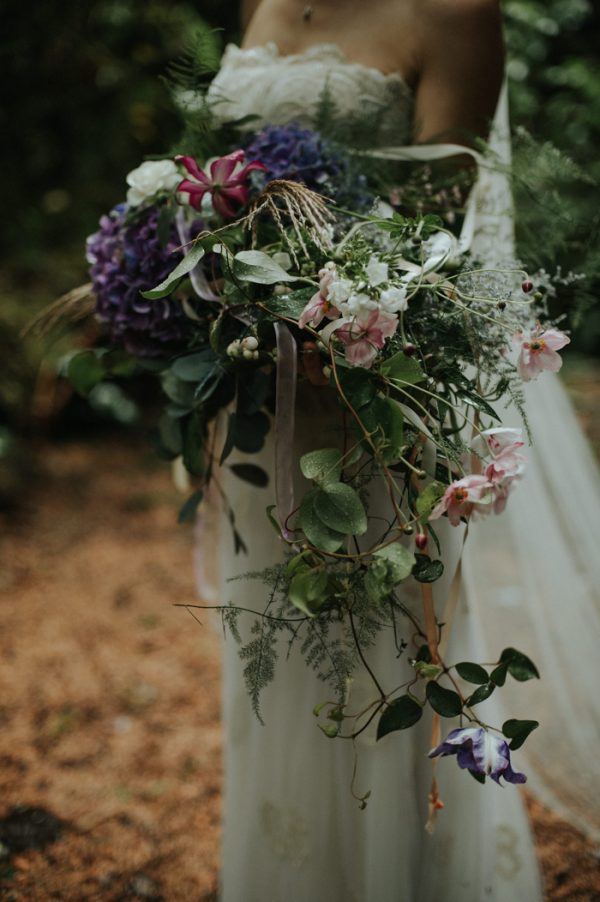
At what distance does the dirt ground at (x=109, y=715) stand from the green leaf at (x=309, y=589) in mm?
1192

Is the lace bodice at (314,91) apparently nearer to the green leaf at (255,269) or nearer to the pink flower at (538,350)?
the green leaf at (255,269)

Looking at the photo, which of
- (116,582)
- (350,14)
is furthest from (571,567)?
(116,582)

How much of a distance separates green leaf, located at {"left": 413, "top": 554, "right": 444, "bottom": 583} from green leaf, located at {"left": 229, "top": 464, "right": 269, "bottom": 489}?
1.48ft

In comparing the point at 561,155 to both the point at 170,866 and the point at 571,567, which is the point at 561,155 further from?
the point at 170,866

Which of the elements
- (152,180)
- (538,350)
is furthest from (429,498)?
(152,180)

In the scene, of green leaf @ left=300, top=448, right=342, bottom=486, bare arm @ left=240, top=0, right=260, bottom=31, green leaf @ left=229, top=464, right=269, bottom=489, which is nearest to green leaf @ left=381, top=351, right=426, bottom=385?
green leaf @ left=300, top=448, right=342, bottom=486

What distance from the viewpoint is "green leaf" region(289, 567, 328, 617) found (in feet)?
2.78

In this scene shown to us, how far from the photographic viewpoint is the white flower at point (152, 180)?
1157 mm

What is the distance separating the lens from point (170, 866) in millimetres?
1747

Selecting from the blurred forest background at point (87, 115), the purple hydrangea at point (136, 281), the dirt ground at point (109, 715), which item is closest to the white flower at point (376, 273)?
the purple hydrangea at point (136, 281)

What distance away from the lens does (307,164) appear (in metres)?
1.13

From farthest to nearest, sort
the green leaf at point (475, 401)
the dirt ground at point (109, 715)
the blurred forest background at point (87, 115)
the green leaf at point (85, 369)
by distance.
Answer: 1. the blurred forest background at point (87, 115)
2. the dirt ground at point (109, 715)
3. the green leaf at point (85, 369)
4. the green leaf at point (475, 401)

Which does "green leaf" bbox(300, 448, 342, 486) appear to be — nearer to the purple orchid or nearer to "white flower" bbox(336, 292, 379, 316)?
"white flower" bbox(336, 292, 379, 316)

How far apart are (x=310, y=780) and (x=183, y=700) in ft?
3.83
